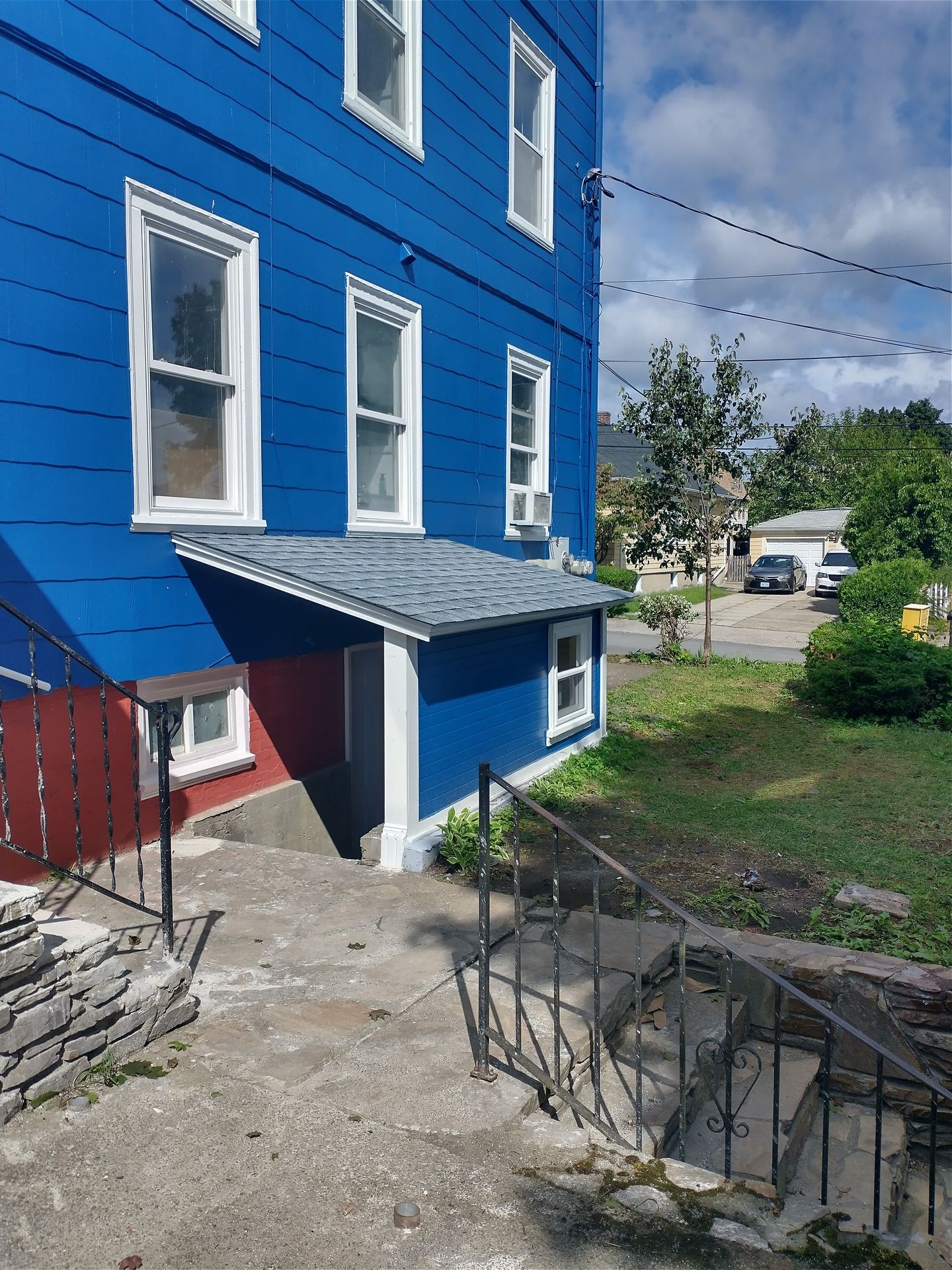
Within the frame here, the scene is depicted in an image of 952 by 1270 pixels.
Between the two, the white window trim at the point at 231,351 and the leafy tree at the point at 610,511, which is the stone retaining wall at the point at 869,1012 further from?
the leafy tree at the point at 610,511

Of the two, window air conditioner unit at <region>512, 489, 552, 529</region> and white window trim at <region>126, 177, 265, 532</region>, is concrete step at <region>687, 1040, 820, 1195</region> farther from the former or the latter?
window air conditioner unit at <region>512, 489, 552, 529</region>

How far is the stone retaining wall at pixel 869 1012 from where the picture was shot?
5270 mm

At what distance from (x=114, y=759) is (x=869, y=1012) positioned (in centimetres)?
458

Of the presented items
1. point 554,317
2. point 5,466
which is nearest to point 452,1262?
point 5,466

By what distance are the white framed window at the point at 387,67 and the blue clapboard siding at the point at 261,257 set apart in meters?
0.12

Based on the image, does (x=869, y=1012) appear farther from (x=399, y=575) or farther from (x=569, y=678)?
(x=569, y=678)

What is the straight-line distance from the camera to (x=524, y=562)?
9.91m

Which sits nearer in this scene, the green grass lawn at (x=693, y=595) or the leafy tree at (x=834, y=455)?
the leafy tree at (x=834, y=455)

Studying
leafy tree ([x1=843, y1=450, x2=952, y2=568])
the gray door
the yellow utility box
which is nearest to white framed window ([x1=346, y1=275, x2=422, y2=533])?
the gray door

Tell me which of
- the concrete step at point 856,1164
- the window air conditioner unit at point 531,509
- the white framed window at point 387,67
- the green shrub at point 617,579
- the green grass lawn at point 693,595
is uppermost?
the white framed window at point 387,67

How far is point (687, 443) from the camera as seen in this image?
17.7 metres

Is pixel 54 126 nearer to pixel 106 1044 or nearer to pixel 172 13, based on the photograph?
pixel 172 13

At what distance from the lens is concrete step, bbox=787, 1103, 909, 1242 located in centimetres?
434

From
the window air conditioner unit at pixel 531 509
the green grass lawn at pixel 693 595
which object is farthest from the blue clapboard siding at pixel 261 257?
the green grass lawn at pixel 693 595
